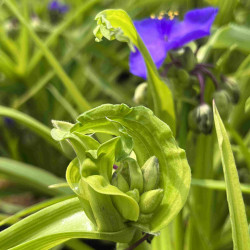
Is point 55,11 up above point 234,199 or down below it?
above

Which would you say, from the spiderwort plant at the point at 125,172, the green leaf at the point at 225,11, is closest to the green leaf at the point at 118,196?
the spiderwort plant at the point at 125,172

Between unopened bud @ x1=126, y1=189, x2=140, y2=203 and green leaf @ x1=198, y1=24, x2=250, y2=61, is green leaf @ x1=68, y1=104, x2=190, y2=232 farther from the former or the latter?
green leaf @ x1=198, y1=24, x2=250, y2=61

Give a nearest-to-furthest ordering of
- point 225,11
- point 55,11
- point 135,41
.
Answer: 1. point 135,41
2. point 225,11
3. point 55,11

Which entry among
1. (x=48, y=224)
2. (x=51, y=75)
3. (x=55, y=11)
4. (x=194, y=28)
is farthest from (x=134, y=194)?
(x=55, y=11)

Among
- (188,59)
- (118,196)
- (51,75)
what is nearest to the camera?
(118,196)

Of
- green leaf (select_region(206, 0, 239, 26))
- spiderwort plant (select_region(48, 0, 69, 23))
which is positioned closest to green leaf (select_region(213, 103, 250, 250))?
green leaf (select_region(206, 0, 239, 26))

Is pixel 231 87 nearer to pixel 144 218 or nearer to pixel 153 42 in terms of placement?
pixel 153 42
